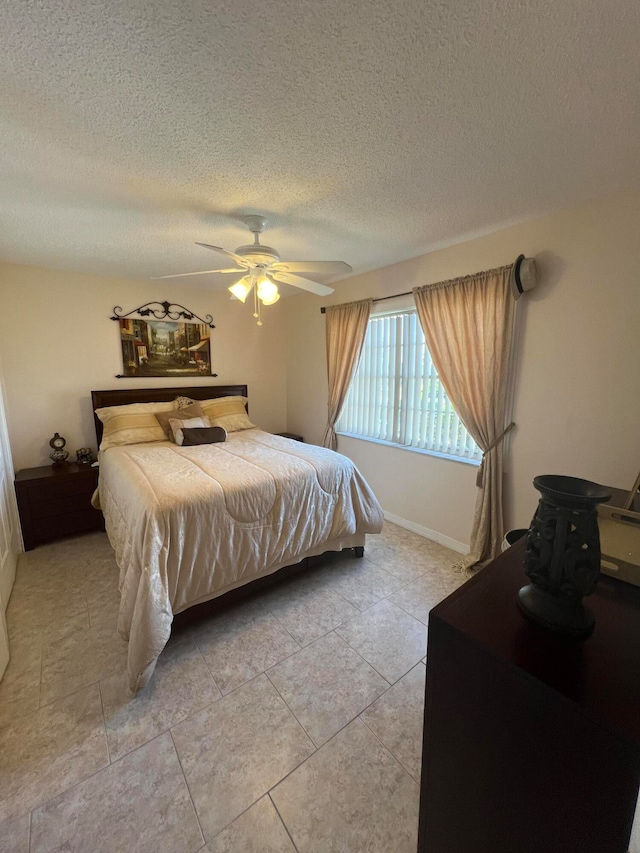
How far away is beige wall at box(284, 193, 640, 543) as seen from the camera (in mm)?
1911

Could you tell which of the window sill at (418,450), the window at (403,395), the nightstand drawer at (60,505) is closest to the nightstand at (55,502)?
the nightstand drawer at (60,505)

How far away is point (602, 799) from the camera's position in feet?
2.01

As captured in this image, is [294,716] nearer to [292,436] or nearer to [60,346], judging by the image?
[292,436]

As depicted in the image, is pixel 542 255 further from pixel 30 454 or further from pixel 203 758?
pixel 30 454

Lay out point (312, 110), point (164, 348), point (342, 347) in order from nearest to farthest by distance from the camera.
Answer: point (312, 110) → point (342, 347) → point (164, 348)

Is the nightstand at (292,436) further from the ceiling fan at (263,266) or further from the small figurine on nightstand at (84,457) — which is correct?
Result: the ceiling fan at (263,266)

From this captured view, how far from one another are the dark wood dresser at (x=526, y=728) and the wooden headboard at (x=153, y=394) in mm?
3607

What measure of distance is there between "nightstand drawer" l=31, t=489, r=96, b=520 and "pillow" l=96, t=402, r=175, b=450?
0.47 meters

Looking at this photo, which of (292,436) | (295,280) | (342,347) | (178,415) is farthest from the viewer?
(292,436)

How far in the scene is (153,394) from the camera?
372 cm

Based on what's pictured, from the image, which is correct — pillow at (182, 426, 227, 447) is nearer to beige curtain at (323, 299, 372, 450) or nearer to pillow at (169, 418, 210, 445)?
pillow at (169, 418, 210, 445)

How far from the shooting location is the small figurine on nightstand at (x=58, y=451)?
3213 mm

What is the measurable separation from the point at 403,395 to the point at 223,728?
264 centimetres

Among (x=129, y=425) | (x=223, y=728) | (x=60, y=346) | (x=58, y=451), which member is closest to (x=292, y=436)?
(x=129, y=425)
